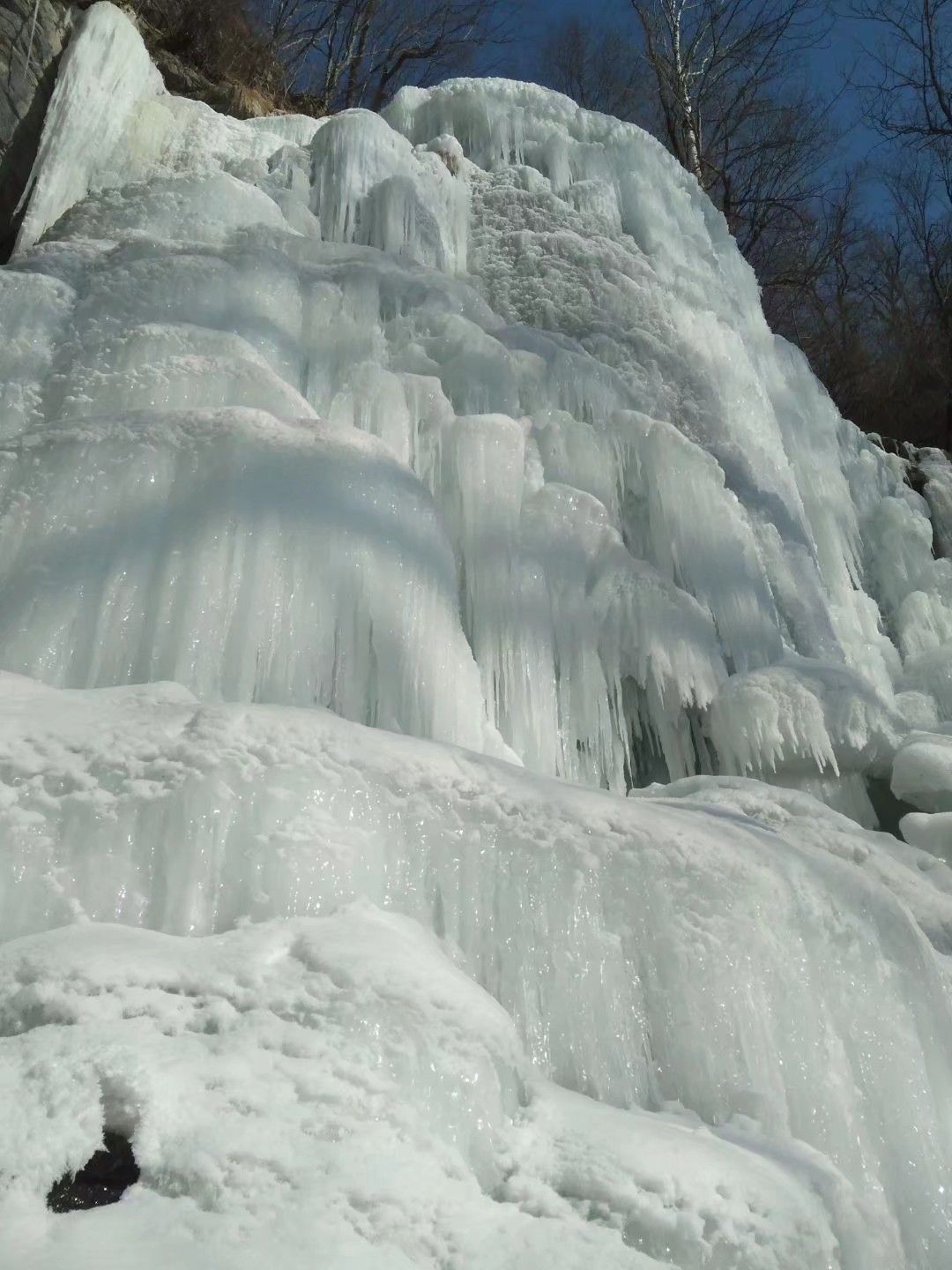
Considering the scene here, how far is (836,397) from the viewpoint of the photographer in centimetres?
1103

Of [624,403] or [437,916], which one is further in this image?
[624,403]

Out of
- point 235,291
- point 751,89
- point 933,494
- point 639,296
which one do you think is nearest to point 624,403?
point 639,296

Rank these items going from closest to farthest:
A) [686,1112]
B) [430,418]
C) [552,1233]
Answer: [552,1233]
[686,1112]
[430,418]

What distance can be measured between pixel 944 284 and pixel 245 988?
11746 millimetres

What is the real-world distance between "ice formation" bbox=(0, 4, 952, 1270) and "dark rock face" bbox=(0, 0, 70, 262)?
216mm

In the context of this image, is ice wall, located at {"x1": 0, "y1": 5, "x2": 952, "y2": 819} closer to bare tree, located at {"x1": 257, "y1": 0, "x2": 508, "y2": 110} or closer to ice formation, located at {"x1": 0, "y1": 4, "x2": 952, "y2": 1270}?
ice formation, located at {"x1": 0, "y1": 4, "x2": 952, "y2": 1270}

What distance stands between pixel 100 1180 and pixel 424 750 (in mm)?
869

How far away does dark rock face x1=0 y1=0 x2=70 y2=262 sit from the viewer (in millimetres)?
4852

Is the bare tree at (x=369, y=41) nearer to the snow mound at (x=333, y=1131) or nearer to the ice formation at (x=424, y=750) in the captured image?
the ice formation at (x=424, y=750)

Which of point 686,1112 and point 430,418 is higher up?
point 430,418

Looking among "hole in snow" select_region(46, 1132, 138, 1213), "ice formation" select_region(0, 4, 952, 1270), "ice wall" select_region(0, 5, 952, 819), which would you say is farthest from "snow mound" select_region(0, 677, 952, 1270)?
"ice wall" select_region(0, 5, 952, 819)

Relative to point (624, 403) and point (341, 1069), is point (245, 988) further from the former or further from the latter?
point (624, 403)

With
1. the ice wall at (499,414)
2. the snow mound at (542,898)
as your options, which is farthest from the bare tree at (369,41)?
the snow mound at (542,898)

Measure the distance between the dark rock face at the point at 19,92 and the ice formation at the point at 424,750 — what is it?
0.22m
